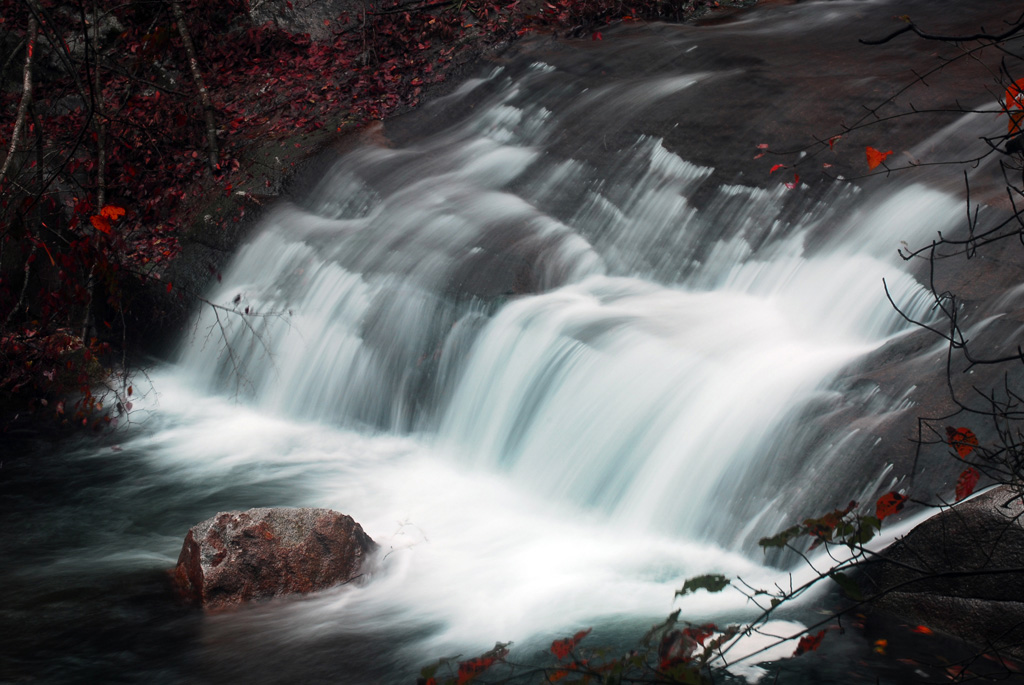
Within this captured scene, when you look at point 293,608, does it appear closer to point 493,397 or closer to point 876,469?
point 493,397

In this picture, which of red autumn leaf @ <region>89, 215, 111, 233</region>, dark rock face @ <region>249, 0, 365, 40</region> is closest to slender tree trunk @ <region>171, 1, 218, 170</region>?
dark rock face @ <region>249, 0, 365, 40</region>

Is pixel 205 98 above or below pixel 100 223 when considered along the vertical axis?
above

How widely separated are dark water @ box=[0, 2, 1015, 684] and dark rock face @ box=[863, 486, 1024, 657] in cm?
20

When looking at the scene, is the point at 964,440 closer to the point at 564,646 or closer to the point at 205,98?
the point at 564,646

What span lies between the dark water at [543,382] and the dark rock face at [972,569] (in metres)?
0.20

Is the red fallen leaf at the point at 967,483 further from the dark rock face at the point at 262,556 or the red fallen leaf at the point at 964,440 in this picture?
the dark rock face at the point at 262,556

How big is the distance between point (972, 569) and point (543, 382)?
3.28 metres

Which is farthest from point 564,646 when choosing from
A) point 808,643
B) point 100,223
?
point 100,223

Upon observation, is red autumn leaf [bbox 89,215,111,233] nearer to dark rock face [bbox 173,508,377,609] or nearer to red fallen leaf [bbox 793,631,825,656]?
dark rock face [bbox 173,508,377,609]

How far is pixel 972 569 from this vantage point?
383cm

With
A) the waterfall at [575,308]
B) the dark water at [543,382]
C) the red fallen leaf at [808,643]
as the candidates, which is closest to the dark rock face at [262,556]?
the dark water at [543,382]

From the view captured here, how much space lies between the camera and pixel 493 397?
6859 mm

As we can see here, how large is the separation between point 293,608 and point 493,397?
2426 mm

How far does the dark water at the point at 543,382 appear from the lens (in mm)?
4727
